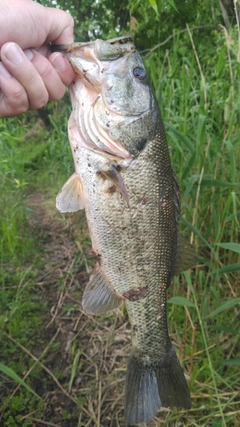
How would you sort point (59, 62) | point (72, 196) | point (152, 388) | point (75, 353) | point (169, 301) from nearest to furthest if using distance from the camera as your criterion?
1. point (59, 62)
2. point (72, 196)
3. point (152, 388)
4. point (169, 301)
5. point (75, 353)

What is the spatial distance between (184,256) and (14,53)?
1024 mm

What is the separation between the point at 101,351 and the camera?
233 centimetres

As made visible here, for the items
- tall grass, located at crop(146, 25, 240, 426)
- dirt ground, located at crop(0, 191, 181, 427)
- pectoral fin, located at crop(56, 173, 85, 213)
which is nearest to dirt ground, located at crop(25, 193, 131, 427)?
dirt ground, located at crop(0, 191, 181, 427)

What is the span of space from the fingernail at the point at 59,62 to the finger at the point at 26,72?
0.25ft

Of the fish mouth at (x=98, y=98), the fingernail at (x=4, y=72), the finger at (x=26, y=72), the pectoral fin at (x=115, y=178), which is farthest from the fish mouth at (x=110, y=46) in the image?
the pectoral fin at (x=115, y=178)

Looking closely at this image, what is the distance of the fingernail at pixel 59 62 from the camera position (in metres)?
1.34

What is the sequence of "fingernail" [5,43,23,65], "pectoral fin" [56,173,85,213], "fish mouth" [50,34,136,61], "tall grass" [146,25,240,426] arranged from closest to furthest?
"fingernail" [5,43,23,65], "fish mouth" [50,34,136,61], "pectoral fin" [56,173,85,213], "tall grass" [146,25,240,426]

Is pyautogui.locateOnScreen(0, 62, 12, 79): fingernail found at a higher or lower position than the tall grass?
higher

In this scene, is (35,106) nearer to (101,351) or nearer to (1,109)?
(1,109)

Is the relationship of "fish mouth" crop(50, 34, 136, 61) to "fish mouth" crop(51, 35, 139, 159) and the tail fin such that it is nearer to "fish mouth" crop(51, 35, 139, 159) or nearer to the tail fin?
"fish mouth" crop(51, 35, 139, 159)

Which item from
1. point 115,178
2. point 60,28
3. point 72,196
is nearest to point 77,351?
point 72,196

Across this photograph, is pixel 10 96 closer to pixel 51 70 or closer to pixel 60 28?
pixel 51 70

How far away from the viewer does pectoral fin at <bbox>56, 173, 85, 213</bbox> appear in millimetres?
1437

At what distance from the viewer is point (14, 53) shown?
48.3 inches
